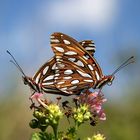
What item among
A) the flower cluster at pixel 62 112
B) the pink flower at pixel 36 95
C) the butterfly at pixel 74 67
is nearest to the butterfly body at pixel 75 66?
the butterfly at pixel 74 67

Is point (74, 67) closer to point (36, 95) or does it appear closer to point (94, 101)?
point (94, 101)

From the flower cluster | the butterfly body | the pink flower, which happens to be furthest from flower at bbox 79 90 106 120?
the pink flower

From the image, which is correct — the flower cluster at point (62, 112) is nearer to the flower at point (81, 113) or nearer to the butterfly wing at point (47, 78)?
the flower at point (81, 113)

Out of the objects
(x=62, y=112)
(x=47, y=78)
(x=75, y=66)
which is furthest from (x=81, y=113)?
(x=75, y=66)

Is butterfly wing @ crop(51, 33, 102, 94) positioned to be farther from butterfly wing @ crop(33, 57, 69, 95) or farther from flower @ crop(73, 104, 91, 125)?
flower @ crop(73, 104, 91, 125)

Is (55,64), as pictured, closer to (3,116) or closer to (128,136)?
(128,136)

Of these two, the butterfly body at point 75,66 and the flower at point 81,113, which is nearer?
the flower at point 81,113
